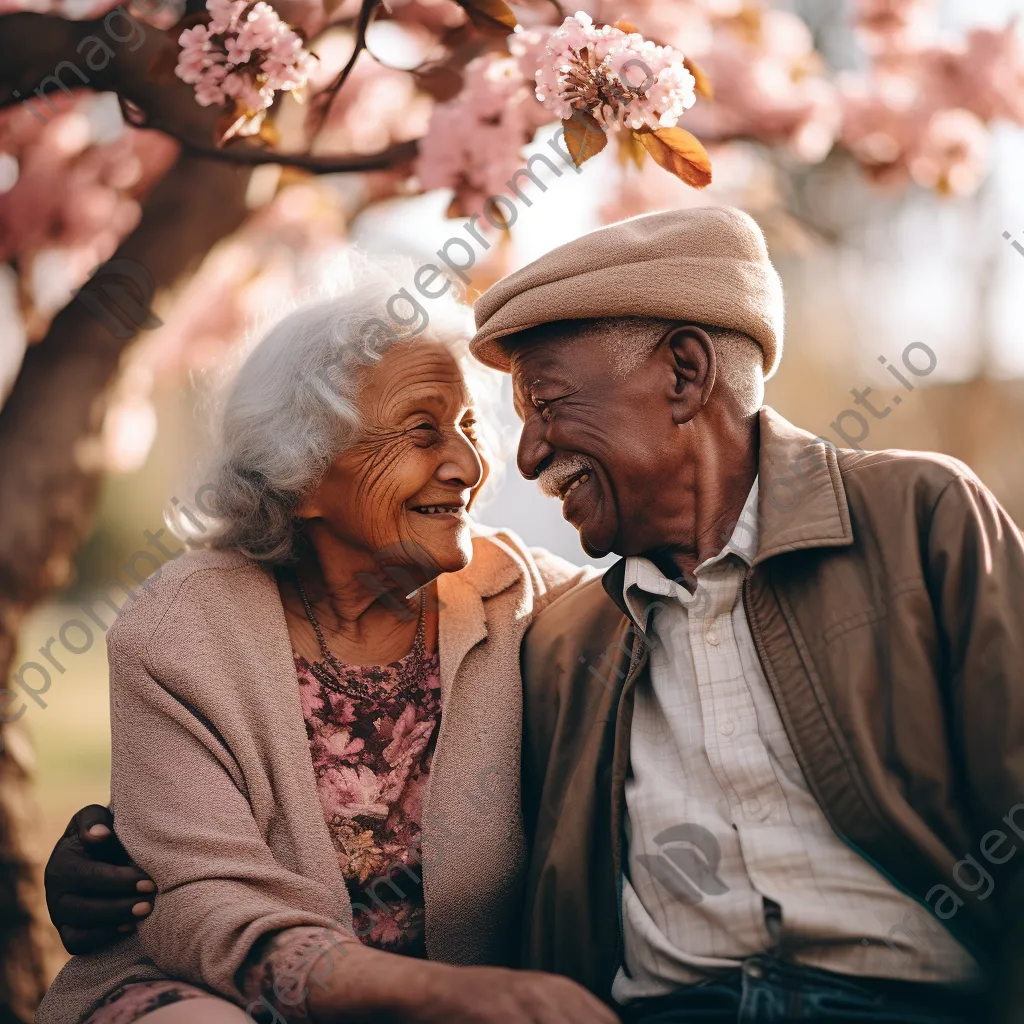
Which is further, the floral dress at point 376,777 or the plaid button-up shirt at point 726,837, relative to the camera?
the floral dress at point 376,777

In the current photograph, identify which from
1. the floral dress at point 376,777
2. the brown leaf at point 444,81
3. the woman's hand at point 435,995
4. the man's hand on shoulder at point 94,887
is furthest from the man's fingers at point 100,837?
the brown leaf at point 444,81

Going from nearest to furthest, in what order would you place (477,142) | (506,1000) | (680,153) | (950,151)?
(506,1000)
(680,153)
(477,142)
(950,151)

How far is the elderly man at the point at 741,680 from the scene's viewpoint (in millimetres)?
1934

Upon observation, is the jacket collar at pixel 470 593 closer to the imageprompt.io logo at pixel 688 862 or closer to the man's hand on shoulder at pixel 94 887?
the imageprompt.io logo at pixel 688 862

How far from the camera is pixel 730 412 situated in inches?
92.9

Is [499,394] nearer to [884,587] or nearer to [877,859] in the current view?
[884,587]

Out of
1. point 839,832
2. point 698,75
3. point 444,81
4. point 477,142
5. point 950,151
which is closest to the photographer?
point 839,832

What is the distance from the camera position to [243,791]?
2244mm

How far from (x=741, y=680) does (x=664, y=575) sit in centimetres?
31

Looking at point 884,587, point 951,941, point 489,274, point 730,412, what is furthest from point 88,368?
point 951,941

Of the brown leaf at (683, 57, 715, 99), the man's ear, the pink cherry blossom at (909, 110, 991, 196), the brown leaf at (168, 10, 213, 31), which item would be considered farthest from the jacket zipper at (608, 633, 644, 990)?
the pink cherry blossom at (909, 110, 991, 196)

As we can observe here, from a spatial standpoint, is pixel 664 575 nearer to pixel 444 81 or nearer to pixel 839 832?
pixel 839 832

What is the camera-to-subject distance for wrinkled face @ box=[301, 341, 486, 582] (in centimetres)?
248

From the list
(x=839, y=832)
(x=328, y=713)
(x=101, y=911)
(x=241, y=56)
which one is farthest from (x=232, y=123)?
(x=839, y=832)
